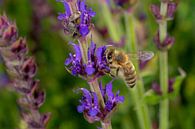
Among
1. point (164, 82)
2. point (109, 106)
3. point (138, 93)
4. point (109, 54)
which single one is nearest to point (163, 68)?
point (164, 82)

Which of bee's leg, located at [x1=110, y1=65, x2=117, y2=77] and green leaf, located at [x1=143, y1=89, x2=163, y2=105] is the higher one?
bee's leg, located at [x1=110, y1=65, x2=117, y2=77]

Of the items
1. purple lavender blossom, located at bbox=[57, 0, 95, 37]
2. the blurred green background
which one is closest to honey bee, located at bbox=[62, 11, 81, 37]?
purple lavender blossom, located at bbox=[57, 0, 95, 37]

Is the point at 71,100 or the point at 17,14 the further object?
the point at 17,14

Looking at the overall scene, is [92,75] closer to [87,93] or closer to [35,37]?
[87,93]

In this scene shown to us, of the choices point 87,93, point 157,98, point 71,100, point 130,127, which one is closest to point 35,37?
point 71,100

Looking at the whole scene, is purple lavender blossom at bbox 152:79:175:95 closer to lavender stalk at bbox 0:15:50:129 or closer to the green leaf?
the green leaf

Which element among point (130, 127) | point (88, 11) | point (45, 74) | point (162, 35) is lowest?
point (130, 127)

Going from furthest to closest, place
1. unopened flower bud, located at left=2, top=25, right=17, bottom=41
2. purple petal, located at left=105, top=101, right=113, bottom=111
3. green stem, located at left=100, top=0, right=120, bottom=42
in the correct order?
green stem, located at left=100, top=0, right=120, bottom=42 → unopened flower bud, located at left=2, top=25, right=17, bottom=41 → purple petal, located at left=105, top=101, right=113, bottom=111
